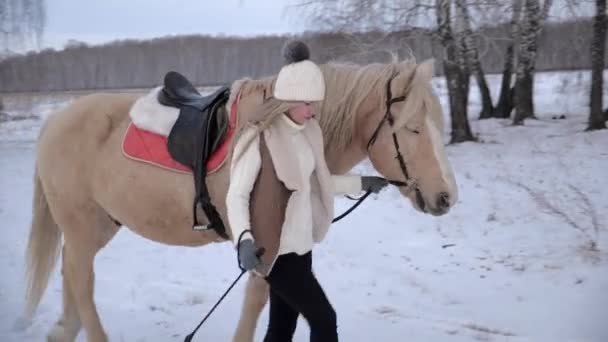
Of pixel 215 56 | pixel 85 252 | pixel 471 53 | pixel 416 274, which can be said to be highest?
pixel 471 53

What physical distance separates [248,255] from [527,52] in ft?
37.5

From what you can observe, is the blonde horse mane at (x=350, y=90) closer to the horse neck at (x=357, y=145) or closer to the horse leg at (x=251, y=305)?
the horse neck at (x=357, y=145)

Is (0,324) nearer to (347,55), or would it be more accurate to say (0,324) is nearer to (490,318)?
(490,318)

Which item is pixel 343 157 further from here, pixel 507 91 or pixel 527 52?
pixel 507 91

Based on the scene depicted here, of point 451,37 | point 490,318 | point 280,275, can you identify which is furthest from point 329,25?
point 280,275

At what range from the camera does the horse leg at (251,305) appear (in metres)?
2.83

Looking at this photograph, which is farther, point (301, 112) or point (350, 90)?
point (350, 90)

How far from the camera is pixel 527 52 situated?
1174 centimetres

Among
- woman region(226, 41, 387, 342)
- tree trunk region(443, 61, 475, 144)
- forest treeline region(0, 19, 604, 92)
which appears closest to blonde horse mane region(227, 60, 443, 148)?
woman region(226, 41, 387, 342)

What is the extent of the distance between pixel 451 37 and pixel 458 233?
584 cm

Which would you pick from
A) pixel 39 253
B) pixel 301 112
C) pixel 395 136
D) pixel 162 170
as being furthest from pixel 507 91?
pixel 301 112

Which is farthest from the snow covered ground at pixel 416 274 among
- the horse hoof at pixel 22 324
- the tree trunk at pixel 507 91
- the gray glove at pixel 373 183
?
the tree trunk at pixel 507 91

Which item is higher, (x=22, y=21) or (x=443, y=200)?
(x=22, y=21)

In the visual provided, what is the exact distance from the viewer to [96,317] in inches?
121
